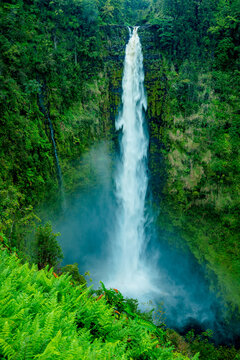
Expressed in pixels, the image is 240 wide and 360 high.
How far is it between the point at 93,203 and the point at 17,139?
7505mm

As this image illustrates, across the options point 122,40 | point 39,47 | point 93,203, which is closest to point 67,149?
point 93,203

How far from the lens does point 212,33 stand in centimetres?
1802

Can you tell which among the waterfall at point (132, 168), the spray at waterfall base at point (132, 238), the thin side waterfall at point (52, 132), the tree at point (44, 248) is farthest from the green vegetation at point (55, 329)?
the waterfall at point (132, 168)

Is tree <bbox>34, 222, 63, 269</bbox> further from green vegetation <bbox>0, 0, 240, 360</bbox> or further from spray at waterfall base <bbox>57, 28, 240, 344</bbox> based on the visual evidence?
spray at waterfall base <bbox>57, 28, 240, 344</bbox>

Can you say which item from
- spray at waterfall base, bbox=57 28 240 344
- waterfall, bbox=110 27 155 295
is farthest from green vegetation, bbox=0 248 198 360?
waterfall, bbox=110 27 155 295

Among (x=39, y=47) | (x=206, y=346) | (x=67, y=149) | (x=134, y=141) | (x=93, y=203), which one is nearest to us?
(x=206, y=346)

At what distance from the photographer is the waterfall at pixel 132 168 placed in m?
17.7

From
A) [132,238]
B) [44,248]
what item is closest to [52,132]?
[44,248]

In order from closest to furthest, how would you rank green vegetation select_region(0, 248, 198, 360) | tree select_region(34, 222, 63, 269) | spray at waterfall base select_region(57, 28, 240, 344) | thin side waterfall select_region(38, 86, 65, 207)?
1. green vegetation select_region(0, 248, 198, 360)
2. tree select_region(34, 222, 63, 269)
3. thin side waterfall select_region(38, 86, 65, 207)
4. spray at waterfall base select_region(57, 28, 240, 344)

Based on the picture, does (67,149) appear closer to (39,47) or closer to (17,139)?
(17,139)

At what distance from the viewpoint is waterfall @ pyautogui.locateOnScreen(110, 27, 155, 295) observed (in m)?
17.7

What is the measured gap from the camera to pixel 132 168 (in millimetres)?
18156

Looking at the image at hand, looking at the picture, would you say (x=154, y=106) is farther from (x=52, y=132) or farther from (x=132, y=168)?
(x=52, y=132)

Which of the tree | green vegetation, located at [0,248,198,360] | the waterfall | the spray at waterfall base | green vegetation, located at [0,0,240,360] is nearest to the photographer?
green vegetation, located at [0,248,198,360]
